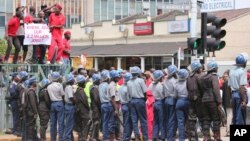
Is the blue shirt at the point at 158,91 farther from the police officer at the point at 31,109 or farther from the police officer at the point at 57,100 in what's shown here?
the police officer at the point at 31,109

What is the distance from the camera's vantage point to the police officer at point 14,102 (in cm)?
1974

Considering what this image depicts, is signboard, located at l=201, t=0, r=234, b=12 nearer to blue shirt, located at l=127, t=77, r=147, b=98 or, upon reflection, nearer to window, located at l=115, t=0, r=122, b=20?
window, located at l=115, t=0, r=122, b=20

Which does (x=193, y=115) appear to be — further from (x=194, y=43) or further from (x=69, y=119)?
(x=194, y=43)

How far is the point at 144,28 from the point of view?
5003 centimetres

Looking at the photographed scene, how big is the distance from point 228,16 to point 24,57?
94.4ft

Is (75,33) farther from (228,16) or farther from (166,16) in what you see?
(228,16)

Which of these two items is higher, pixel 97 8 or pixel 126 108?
pixel 97 8

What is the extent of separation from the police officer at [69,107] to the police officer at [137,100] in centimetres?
158

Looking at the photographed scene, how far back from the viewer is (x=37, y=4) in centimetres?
8231

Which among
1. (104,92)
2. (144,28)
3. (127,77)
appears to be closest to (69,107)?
(104,92)

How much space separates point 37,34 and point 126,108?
4699 mm

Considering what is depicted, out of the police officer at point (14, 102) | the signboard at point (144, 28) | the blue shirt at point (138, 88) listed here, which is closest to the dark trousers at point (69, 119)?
the blue shirt at point (138, 88)

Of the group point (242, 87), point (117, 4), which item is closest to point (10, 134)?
point (242, 87)

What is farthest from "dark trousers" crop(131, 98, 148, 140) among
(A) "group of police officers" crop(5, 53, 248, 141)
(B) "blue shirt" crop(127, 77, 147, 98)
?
(B) "blue shirt" crop(127, 77, 147, 98)
